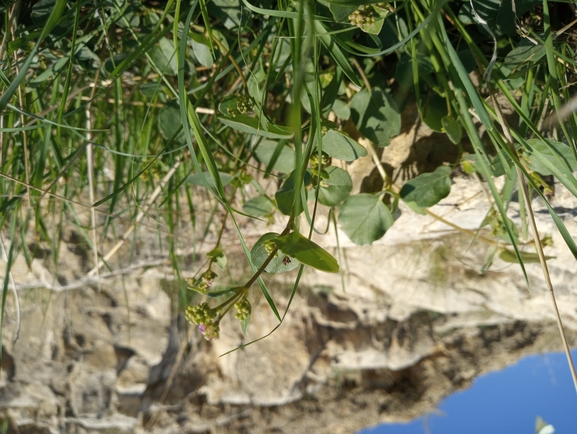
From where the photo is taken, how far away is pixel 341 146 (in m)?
0.65

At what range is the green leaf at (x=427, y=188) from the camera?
0.75 m

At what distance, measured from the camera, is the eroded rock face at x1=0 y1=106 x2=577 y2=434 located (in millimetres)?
1566

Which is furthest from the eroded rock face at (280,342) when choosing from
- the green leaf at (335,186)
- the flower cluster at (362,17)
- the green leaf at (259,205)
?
the flower cluster at (362,17)

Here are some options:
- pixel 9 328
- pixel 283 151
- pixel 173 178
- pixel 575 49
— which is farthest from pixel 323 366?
pixel 575 49

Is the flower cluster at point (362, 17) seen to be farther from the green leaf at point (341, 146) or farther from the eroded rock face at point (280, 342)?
the eroded rock face at point (280, 342)

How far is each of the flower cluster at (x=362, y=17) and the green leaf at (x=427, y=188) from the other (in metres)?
0.31

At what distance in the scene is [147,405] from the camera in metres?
2.04

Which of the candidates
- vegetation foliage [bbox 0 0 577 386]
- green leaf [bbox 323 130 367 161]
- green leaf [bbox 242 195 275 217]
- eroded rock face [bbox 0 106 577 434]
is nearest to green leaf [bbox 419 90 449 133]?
vegetation foliage [bbox 0 0 577 386]

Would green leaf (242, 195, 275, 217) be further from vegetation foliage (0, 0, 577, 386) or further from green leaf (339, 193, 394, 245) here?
green leaf (339, 193, 394, 245)

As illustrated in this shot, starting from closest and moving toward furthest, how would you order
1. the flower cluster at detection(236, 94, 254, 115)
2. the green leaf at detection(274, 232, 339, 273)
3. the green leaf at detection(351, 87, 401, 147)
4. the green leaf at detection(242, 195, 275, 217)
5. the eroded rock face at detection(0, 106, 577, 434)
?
1. the green leaf at detection(274, 232, 339, 273)
2. the flower cluster at detection(236, 94, 254, 115)
3. the green leaf at detection(351, 87, 401, 147)
4. the green leaf at detection(242, 195, 275, 217)
5. the eroded rock face at detection(0, 106, 577, 434)

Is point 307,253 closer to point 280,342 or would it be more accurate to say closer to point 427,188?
point 427,188

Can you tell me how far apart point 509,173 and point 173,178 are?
71 cm

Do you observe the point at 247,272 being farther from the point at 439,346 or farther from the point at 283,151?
the point at 439,346

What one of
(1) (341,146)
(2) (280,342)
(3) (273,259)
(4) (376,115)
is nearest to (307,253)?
(3) (273,259)
